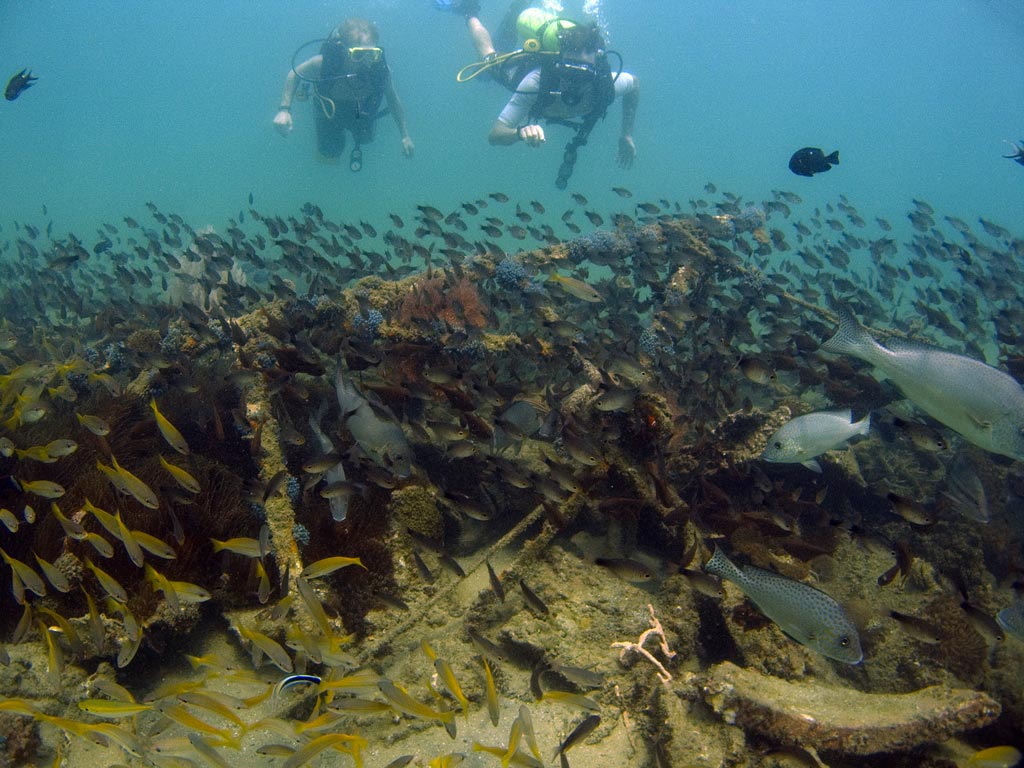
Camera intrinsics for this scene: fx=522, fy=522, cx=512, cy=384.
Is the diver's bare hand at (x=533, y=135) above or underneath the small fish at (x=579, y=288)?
above

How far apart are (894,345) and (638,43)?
755 ft

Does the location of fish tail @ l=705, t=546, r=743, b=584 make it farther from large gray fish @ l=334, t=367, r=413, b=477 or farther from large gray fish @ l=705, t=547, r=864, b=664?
large gray fish @ l=334, t=367, r=413, b=477

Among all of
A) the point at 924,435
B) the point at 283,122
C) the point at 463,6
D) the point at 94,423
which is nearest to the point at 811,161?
the point at 924,435

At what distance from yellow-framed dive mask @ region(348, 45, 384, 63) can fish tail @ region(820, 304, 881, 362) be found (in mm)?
18440

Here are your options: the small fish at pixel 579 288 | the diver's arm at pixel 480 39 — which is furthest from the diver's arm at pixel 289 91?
the small fish at pixel 579 288

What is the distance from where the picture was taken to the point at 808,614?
10.7 feet

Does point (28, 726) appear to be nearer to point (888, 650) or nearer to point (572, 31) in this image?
point (888, 650)

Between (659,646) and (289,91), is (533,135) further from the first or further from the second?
(659,646)

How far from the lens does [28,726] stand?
10.9 ft

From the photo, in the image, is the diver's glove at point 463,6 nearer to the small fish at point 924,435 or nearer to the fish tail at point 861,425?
the fish tail at point 861,425

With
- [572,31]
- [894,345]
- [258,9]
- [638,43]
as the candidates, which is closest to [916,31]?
[638,43]

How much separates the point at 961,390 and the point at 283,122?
1808 cm

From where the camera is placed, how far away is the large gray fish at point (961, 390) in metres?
3.58

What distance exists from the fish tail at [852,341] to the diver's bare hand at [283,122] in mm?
16492
